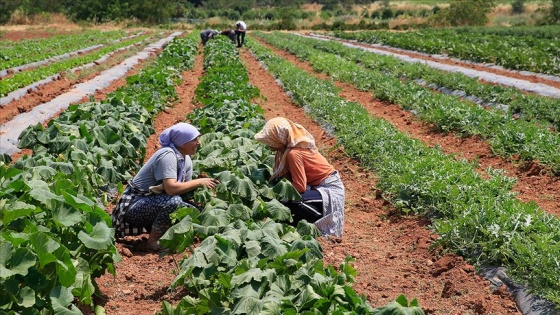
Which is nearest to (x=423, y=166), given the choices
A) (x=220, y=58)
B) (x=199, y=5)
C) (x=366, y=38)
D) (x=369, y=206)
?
(x=369, y=206)

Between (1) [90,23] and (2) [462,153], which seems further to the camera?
(1) [90,23]

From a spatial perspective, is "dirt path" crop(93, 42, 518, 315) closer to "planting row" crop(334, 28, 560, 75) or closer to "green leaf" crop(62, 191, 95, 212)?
"green leaf" crop(62, 191, 95, 212)

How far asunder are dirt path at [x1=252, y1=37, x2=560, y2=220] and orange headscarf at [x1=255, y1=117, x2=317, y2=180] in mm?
2508

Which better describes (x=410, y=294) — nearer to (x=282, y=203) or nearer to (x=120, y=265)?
(x=282, y=203)

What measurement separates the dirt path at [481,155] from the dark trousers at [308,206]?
230 cm

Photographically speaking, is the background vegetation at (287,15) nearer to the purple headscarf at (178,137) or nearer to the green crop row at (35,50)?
the green crop row at (35,50)

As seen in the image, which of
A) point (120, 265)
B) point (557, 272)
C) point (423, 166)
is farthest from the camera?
point (423, 166)

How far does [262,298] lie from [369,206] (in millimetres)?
3679

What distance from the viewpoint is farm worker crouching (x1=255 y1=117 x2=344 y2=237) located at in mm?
5684

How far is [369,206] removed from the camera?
7059mm

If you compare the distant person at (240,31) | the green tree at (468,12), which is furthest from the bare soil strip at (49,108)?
the green tree at (468,12)

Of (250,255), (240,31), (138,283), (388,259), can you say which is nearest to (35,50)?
(240,31)

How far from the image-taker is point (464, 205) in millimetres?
5621

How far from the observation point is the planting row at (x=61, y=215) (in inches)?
138
